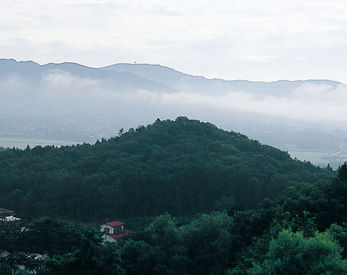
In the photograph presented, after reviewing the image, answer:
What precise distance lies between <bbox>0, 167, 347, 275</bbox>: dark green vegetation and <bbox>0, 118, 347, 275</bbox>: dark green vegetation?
0.03 m

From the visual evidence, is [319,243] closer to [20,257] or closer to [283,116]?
[20,257]

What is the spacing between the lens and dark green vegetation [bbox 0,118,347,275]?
10.8 meters

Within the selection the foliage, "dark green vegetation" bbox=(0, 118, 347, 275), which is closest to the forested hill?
"dark green vegetation" bbox=(0, 118, 347, 275)

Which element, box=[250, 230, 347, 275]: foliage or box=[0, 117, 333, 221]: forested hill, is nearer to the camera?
box=[250, 230, 347, 275]: foliage

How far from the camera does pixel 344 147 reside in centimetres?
10562

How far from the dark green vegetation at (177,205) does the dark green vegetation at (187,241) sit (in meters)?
0.03

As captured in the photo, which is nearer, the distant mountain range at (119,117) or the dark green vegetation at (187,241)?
the dark green vegetation at (187,241)

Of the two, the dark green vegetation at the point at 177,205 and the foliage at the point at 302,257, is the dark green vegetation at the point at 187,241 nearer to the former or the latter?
the dark green vegetation at the point at 177,205

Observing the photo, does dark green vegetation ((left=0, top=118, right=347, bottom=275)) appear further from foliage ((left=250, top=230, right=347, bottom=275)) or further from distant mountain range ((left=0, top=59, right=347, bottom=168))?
distant mountain range ((left=0, top=59, right=347, bottom=168))

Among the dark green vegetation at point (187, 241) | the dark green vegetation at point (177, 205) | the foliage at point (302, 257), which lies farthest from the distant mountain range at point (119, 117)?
the foliage at point (302, 257)

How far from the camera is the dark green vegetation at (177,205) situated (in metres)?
10.8

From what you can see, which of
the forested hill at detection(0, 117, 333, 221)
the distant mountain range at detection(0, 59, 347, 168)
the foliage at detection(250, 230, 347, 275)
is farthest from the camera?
the distant mountain range at detection(0, 59, 347, 168)

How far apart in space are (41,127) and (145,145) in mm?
95961

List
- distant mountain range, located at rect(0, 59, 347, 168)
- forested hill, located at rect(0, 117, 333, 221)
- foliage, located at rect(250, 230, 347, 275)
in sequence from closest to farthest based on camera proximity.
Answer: foliage, located at rect(250, 230, 347, 275)
forested hill, located at rect(0, 117, 333, 221)
distant mountain range, located at rect(0, 59, 347, 168)
